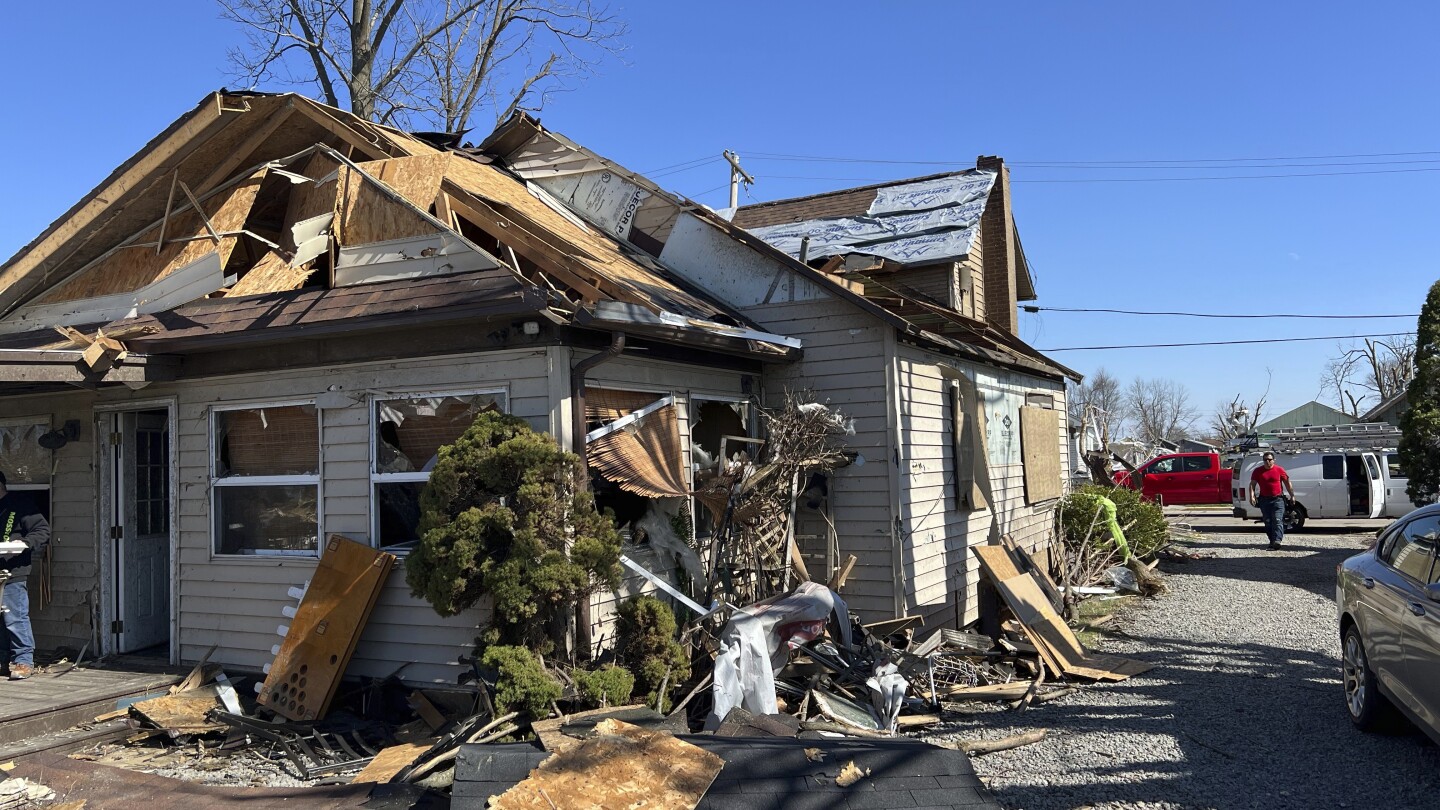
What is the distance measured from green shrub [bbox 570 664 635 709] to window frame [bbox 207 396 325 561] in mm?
2656

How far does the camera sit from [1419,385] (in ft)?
54.4

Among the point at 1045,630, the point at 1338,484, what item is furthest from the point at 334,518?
the point at 1338,484

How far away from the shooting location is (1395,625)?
5648 mm

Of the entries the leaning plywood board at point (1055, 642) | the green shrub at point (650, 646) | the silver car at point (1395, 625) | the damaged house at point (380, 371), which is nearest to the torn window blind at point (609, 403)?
the damaged house at point (380, 371)

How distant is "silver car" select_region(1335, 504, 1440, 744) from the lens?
5172 mm

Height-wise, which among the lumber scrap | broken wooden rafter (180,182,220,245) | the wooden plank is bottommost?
the wooden plank

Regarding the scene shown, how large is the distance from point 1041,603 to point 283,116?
8.47 metres

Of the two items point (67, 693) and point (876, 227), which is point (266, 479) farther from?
point (876, 227)

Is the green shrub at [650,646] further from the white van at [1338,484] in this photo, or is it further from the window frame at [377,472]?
the white van at [1338,484]

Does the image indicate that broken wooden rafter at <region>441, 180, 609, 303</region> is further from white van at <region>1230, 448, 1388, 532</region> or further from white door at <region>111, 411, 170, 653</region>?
white van at <region>1230, 448, 1388, 532</region>

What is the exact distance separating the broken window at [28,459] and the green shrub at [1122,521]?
42.8 feet

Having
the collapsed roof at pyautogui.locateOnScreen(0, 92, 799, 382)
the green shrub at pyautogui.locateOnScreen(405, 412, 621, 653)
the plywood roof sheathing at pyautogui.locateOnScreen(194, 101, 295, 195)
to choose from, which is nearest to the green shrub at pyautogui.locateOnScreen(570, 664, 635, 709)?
the green shrub at pyautogui.locateOnScreen(405, 412, 621, 653)

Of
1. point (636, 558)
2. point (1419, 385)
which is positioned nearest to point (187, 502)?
point (636, 558)

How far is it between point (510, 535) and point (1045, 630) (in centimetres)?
522
